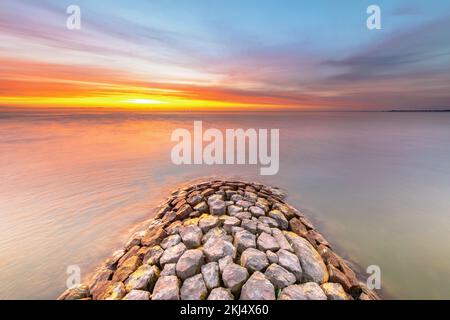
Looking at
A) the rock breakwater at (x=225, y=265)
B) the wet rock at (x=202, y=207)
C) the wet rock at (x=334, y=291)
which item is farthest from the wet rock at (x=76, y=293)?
the wet rock at (x=334, y=291)

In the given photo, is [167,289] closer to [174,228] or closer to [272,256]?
[174,228]

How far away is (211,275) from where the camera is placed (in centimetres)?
242

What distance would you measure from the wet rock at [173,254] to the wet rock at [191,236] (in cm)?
9

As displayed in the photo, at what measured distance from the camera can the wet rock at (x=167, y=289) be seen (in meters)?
2.17

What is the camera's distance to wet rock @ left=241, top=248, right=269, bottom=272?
2513 millimetres

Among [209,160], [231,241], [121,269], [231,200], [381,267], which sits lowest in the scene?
[381,267]

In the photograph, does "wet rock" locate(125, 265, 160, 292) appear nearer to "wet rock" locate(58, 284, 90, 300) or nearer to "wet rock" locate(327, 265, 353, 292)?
"wet rock" locate(58, 284, 90, 300)

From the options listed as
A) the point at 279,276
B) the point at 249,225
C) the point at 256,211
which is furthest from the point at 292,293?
the point at 256,211

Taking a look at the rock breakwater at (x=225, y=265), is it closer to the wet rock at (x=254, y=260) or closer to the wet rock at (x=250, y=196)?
the wet rock at (x=254, y=260)

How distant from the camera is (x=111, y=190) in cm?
597

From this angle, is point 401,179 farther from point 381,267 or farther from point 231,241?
point 231,241

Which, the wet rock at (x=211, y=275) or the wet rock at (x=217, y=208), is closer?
the wet rock at (x=211, y=275)
